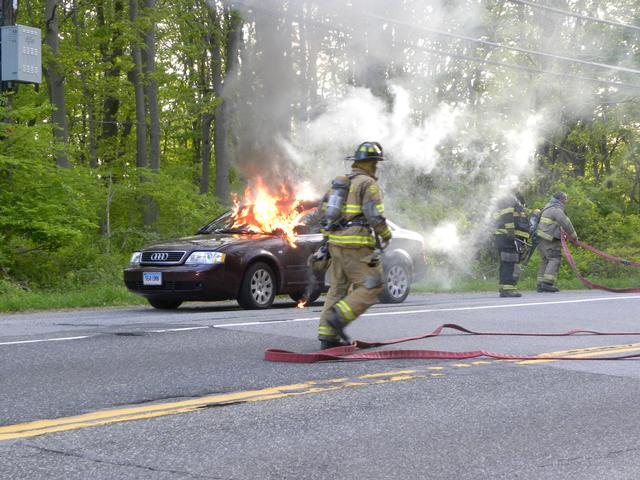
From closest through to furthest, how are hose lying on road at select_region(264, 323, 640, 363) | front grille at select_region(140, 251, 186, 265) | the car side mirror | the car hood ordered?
hose lying on road at select_region(264, 323, 640, 363)
front grille at select_region(140, 251, 186, 265)
the car hood
the car side mirror

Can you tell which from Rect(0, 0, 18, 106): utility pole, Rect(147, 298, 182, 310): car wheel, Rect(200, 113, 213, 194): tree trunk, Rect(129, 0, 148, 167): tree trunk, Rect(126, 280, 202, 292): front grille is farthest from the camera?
Rect(200, 113, 213, 194): tree trunk

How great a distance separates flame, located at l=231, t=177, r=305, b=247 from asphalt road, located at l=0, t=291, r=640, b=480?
3783 millimetres

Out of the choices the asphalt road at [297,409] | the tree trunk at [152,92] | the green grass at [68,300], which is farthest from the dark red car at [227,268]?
→ the tree trunk at [152,92]

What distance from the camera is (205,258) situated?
12477 millimetres

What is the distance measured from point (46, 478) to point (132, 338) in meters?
4.97

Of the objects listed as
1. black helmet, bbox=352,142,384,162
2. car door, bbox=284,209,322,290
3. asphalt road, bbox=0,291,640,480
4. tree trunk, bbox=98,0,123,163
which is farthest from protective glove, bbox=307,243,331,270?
tree trunk, bbox=98,0,123,163

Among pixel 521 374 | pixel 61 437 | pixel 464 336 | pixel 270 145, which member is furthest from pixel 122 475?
pixel 270 145

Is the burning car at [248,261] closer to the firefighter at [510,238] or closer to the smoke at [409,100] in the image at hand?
the smoke at [409,100]

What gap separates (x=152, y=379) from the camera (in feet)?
22.6

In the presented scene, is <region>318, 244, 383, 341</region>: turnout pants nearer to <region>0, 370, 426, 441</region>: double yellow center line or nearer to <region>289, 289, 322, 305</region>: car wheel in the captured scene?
<region>0, 370, 426, 441</region>: double yellow center line

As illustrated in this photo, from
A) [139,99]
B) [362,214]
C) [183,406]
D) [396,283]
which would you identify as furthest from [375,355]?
[139,99]

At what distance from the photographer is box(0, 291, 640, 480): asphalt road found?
4641 millimetres

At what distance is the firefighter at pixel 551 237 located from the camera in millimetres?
18641

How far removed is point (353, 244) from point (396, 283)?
6574 millimetres
